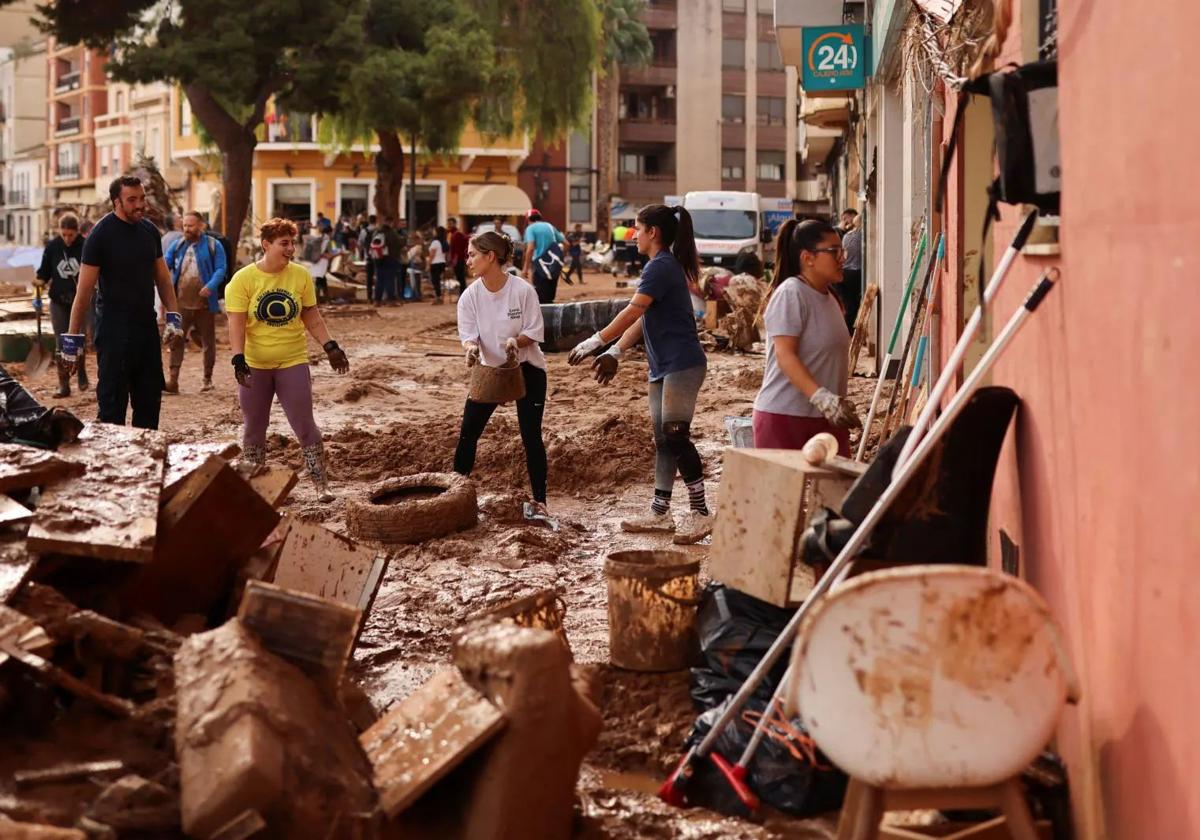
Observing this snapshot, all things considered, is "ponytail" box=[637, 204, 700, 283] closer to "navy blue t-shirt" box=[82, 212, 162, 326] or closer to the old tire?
the old tire

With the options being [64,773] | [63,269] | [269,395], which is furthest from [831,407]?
[63,269]

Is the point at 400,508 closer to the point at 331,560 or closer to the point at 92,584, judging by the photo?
the point at 331,560

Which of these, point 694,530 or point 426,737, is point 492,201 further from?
point 426,737

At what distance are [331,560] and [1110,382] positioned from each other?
3514 millimetres

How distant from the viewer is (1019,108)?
4672mm

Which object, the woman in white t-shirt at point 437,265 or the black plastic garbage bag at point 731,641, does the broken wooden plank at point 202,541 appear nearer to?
the black plastic garbage bag at point 731,641

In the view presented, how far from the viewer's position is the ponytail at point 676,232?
27.4ft

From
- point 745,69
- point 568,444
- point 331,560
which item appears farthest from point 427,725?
point 745,69

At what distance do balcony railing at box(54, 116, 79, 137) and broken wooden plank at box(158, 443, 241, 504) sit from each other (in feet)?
264

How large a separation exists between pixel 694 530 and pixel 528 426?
1.15 m

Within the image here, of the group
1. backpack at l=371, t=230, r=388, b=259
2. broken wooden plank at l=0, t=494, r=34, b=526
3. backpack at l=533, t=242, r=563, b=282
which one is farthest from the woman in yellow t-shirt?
backpack at l=371, t=230, r=388, b=259

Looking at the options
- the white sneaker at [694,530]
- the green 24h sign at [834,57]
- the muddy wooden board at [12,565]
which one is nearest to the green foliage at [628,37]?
the green 24h sign at [834,57]

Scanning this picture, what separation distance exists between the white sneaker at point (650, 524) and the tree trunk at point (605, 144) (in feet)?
204

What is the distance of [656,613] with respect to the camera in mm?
5793
